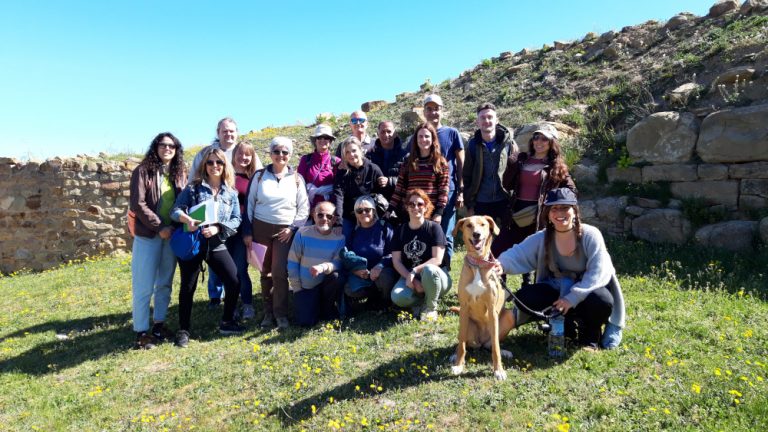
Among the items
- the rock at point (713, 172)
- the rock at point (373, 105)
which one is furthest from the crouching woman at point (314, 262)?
the rock at point (373, 105)

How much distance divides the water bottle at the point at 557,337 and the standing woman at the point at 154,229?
Result: 3.77 meters

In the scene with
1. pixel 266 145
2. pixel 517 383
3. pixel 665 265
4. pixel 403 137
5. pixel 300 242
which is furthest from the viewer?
pixel 266 145

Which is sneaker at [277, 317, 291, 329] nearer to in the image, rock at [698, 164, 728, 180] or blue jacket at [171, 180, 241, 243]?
blue jacket at [171, 180, 241, 243]

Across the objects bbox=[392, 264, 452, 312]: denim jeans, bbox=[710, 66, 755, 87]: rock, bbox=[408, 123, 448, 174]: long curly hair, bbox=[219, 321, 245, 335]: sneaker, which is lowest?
bbox=[219, 321, 245, 335]: sneaker

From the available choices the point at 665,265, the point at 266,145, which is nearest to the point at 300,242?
the point at 665,265

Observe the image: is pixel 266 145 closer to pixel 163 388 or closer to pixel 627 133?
pixel 627 133

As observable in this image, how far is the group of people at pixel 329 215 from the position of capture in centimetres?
486

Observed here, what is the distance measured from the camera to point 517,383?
356 cm

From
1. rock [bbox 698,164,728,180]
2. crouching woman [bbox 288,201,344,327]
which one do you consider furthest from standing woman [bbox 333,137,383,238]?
rock [bbox 698,164,728,180]

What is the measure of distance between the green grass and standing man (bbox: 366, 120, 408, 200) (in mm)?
1705

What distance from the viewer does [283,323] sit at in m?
5.12

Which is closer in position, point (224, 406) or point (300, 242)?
point (224, 406)

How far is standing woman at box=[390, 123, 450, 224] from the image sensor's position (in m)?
5.06

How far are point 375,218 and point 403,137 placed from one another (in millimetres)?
5893
